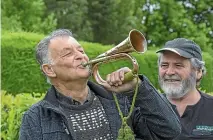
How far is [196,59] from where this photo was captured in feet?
14.1

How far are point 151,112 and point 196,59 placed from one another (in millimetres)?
1315

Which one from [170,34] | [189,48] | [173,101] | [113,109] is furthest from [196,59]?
[170,34]

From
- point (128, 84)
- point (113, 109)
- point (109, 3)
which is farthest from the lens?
point (109, 3)

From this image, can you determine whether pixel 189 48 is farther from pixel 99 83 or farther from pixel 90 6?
pixel 90 6

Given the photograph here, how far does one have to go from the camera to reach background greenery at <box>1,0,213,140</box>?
10734mm

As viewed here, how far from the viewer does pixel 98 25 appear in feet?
99.7

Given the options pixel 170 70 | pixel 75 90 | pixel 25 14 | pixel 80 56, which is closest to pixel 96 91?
pixel 75 90

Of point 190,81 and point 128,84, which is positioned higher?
point 128,84

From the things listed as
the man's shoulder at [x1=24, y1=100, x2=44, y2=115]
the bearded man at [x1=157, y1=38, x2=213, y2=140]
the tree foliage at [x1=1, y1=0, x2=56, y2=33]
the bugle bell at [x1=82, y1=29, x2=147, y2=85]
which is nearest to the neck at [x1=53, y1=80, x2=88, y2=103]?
the man's shoulder at [x1=24, y1=100, x2=44, y2=115]

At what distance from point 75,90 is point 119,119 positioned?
30 cm

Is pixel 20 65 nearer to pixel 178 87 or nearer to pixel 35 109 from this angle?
pixel 178 87

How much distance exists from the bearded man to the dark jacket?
0.97 m

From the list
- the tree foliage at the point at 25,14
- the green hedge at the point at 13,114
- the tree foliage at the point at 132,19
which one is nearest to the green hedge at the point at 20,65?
the green hedge at the point at 13,114

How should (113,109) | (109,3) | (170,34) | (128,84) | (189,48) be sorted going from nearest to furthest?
1. (128,84)
2. (113,109)
3. (189,48)
4. (109,3)
5. (170,34)
